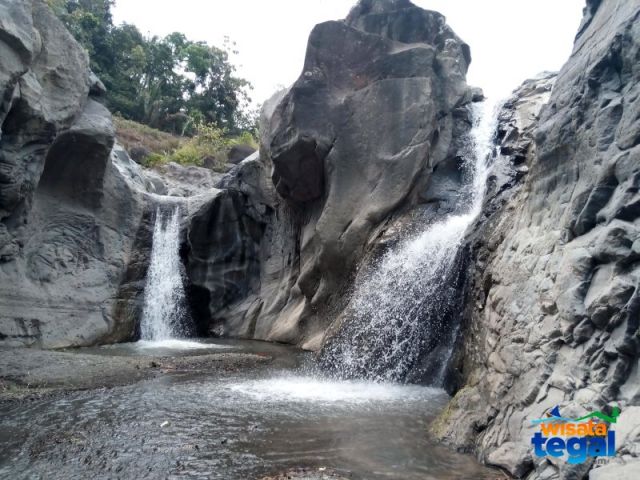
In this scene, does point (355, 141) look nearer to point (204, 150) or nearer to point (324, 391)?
point (324, 391)

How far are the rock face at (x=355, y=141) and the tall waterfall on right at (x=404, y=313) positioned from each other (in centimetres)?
146

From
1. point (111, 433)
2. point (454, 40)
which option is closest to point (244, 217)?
point (454, 40)

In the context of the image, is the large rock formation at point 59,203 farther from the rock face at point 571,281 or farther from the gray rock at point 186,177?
the rock face at point 571,281

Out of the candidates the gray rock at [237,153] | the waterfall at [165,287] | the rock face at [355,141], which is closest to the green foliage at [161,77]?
the gray rock at [237,153]

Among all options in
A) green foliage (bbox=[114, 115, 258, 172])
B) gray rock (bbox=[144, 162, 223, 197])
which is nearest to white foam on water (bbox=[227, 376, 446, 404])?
gray rock (bbox=[144, 162, 223, 197])

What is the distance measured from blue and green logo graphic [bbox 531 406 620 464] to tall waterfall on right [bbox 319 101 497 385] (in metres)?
4.11

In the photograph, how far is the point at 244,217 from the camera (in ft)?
59.4

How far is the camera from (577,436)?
3422 mm

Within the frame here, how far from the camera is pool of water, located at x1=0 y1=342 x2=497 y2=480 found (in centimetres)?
411

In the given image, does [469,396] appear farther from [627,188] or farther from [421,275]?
[421,275]

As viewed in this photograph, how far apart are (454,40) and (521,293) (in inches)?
430

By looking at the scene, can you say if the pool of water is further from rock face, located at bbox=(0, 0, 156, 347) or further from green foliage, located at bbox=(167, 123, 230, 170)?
green foliage, located at bbox=(167, 123, 230, 170)

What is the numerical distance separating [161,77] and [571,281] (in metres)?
38.9

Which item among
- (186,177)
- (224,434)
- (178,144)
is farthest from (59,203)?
(178,144)
